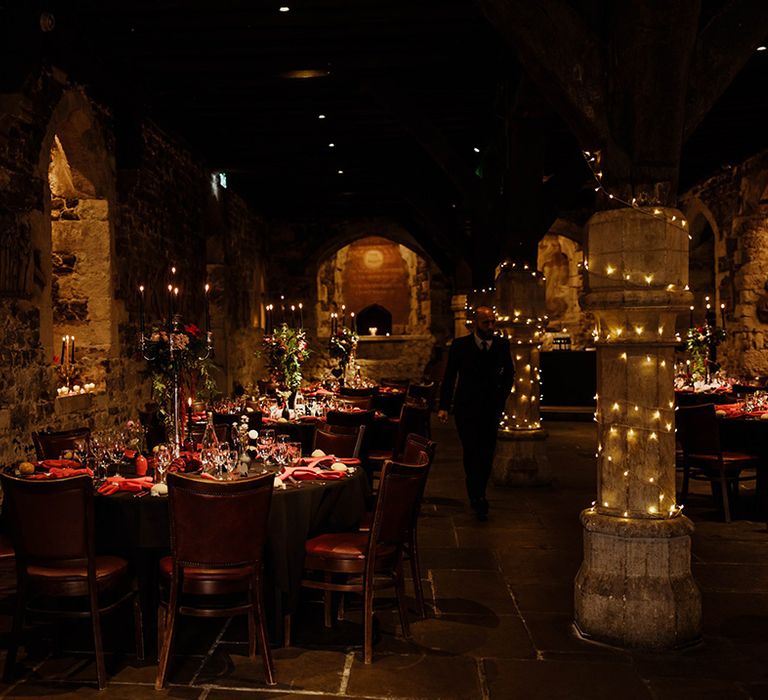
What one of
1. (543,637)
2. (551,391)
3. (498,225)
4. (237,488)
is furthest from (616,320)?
(551,391)

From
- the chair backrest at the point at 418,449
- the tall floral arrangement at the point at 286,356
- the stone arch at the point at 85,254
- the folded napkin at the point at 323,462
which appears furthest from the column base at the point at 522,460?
the stone arch at the point at 85,254

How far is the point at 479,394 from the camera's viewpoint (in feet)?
20.4

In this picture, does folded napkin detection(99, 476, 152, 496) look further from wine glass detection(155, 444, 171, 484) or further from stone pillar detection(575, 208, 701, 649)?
stone pillar detection(575, 208, 701, 649)

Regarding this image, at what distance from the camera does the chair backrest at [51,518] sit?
3.33 m

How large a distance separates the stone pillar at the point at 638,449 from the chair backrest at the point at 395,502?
0.78 meters

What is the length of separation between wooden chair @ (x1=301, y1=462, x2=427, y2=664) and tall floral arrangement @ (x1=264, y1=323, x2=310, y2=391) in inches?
172

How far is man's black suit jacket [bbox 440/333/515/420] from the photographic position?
245 inches

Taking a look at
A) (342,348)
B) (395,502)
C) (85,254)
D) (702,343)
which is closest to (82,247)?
(85,254)

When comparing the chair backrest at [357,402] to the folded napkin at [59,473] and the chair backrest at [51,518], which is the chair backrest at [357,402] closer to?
the folded napkin at [59,473]

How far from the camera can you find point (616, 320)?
12.5 feet

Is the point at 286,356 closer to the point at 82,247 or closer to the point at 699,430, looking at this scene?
the point at 82,247

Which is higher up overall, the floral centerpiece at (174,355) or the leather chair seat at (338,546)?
the floral centerpiece at (174,355)

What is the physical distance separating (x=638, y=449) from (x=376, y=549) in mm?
1241

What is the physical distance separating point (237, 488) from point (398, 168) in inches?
420
